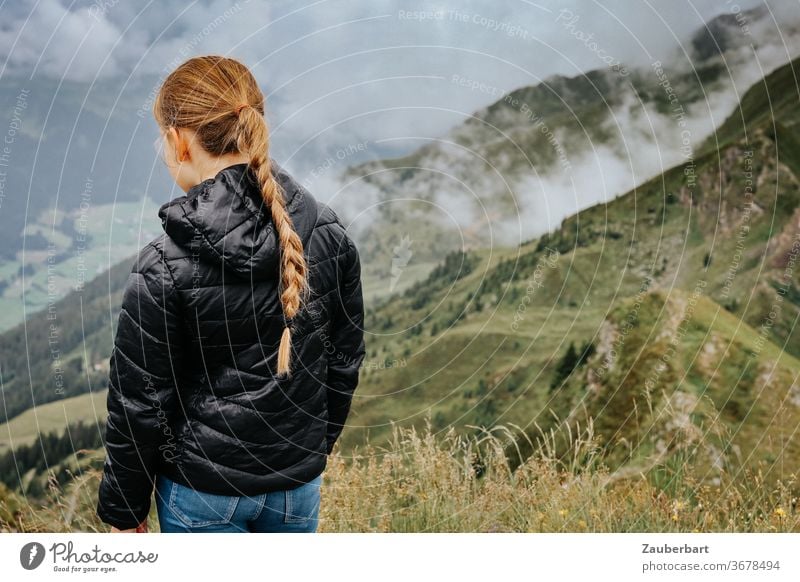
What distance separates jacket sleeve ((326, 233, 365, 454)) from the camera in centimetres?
255

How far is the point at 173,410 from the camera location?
7.38ft

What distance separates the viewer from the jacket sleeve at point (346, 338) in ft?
8.36

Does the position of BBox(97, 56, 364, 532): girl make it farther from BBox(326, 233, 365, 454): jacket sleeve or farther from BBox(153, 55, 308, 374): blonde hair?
BBox(326, 233, 365, 454): jacket sleeve

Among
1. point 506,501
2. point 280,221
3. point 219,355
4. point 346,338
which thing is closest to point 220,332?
point 219,355

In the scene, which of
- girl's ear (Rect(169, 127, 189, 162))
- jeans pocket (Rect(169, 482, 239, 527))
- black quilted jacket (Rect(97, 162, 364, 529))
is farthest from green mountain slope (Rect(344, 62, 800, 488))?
girl's ear (Rect(169, 127, 189, 162))

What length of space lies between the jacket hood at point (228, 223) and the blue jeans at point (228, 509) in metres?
0.72

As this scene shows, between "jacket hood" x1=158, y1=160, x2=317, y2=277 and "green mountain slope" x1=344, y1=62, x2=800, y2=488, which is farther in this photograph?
"green mountain slope" x1=344, y1=62, x2=800, y2=488

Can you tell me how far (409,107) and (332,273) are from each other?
2553mm

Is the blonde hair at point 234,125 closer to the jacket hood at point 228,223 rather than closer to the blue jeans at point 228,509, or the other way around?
the jacket hood at point 228,223

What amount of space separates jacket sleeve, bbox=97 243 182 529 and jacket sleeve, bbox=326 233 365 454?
0.58m

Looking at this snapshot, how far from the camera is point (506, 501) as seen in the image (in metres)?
3.84

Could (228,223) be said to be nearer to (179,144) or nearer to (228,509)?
(179,144)
